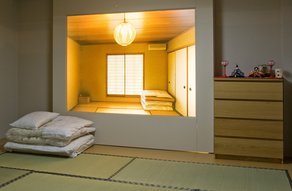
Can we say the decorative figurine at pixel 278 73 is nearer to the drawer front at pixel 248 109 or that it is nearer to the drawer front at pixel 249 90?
the drawer front at pixel 249 90

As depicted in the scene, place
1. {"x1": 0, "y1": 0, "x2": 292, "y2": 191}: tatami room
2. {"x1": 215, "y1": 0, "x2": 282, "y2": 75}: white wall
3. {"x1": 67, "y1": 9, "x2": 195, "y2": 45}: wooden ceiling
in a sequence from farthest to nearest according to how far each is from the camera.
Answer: {"x1": 67, "y1": 9, "x2": 195, "y2": 45}: wooden ceiling < {"x1": 215, "y1": 0, "x2": 282, "y2": 75}: white wall < {"x1": 0, "y1": 0, "x2": 292, "y2": 191}: tatami room

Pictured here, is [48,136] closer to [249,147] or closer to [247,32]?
[249,147]

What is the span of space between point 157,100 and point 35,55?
238 cm

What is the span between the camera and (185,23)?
13.1 ft

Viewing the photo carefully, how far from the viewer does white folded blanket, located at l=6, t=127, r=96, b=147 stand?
11.7ft

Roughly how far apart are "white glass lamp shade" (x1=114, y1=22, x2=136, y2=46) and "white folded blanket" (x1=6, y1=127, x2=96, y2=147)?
4.85 ft

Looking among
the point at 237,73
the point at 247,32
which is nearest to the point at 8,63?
the point at 237,73

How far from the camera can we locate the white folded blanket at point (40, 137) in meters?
3.57

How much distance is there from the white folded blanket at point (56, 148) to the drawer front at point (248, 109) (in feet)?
6.23

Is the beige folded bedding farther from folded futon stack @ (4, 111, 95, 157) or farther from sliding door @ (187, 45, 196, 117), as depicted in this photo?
folded futon stack @ (4, 111, 95, 157)

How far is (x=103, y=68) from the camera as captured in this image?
4.51m

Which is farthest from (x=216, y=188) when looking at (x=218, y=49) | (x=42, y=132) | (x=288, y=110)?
(x=42, y=132)

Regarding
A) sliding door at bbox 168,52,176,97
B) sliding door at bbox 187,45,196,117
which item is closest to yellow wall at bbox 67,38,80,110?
sliding door at bbox 168,52,176,97

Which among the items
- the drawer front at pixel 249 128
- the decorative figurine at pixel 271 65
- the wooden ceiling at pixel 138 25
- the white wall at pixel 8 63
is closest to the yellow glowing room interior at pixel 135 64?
the wooden ceiling at pixel 138 25
